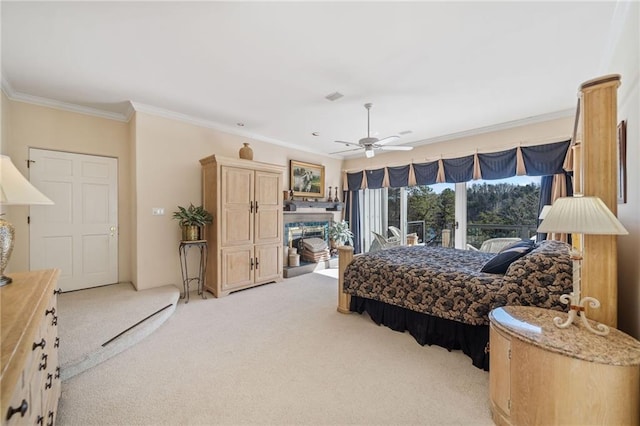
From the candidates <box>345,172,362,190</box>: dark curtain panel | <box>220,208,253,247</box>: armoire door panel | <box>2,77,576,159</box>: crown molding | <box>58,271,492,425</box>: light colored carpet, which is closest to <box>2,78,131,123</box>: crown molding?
<box>2,77,576,159</box>: crown molding

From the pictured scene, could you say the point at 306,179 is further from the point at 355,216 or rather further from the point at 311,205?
the point at 355,216

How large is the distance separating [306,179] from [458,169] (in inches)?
124

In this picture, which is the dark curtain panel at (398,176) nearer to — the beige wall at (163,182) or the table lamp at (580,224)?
the beige wall at (163,182)

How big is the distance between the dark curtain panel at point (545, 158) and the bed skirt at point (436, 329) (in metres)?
3.05

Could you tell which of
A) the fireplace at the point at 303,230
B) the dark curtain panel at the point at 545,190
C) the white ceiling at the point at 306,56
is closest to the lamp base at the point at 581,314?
the white ceiling at the point at 306,56

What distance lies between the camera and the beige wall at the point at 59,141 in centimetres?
324

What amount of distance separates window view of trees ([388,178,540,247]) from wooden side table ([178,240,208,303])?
14.3 ft

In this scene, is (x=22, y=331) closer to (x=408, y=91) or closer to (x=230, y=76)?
(x=230, y=76)

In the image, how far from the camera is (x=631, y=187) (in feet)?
5.65

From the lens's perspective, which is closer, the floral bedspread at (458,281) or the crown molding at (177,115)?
the floral bedspread at (458,281)

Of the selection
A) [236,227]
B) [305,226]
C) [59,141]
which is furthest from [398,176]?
[59,141]

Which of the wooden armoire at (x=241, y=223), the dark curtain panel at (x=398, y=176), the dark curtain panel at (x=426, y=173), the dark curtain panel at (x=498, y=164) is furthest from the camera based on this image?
the dark curtain panel at (x=398, y=176)

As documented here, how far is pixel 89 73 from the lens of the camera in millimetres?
2766

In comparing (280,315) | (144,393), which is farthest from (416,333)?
(144,393)
